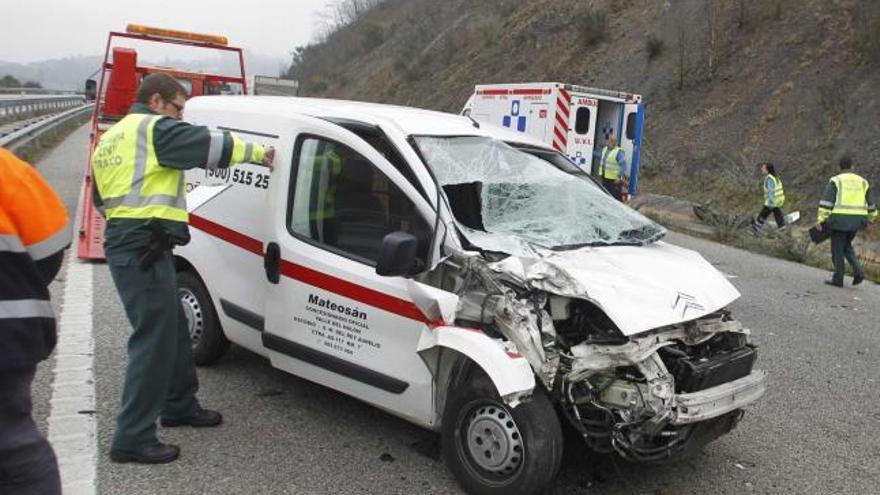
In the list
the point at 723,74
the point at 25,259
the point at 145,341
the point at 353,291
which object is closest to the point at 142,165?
the point at 145,341

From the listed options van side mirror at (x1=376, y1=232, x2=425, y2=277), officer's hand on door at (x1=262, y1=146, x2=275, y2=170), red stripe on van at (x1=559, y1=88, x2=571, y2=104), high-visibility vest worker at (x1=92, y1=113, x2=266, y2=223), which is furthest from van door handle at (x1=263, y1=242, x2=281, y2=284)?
red stripe on van at (x1=559, y1=88, x2=571, y2=104)

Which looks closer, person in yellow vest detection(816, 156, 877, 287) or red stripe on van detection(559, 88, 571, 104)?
person in yellow vest detection(816, 156, 877, 287)

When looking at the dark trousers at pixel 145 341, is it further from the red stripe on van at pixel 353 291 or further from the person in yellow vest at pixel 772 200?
the person in yellow vest at pixel 772 200

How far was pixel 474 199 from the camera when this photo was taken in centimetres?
408

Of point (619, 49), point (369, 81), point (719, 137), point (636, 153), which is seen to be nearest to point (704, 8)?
point (619, 49)

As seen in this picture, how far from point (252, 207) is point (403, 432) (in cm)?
154

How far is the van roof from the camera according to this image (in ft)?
13.9

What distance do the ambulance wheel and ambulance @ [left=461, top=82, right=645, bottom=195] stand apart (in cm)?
892

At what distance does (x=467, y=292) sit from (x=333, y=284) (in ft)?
2.57

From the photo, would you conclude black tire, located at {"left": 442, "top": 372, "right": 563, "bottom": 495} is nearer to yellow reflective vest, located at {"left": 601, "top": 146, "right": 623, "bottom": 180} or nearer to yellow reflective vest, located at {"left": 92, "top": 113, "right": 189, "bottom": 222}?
yellow reflective vest, located at {"left": 92, "top": 113, "right": 189, "bottom": 222}

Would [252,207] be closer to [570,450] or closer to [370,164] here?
[370,164]

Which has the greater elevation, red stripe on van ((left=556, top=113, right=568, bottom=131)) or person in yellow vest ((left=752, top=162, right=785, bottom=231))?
red stripe on van ((left=556, top=113, right=568, bottom=131))

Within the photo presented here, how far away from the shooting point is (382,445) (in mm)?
4055

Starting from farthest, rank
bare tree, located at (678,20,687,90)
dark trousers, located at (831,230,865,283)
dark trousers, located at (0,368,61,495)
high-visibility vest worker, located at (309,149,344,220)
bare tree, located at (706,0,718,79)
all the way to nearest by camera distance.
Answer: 1. bare tree, located at (678,20,687,90)
2. bare tree, located at (706,0,718,79)
3. dark trousers, located at (831,230,865,283)
4. high-visibility vest worker, located at (309,149,344,220)
5. dark trousers, located at (0,368,61,495)
